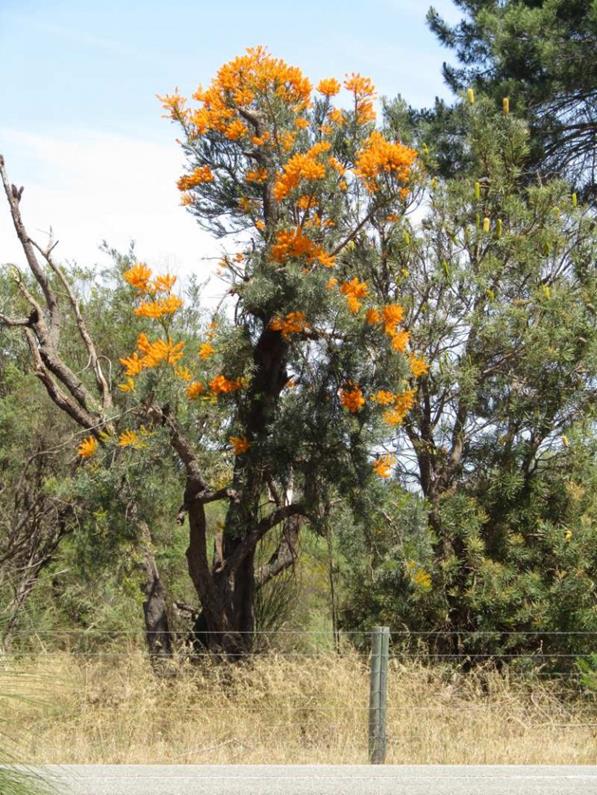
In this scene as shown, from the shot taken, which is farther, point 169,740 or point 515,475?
point 515,475

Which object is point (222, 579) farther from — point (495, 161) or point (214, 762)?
point (495, 161)

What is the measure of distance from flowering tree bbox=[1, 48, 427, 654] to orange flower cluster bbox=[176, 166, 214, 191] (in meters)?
0.02

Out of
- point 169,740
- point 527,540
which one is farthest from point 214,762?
point 527,540

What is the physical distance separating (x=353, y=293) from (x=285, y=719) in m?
3.96

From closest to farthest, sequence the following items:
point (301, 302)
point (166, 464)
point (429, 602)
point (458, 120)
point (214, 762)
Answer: point (214, 762) < point (301, 302) < point (166, 464) < point (429, 602) < point (458, 120)

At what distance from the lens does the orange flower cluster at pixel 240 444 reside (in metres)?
11.5

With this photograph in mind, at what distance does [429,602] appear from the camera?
13.1m

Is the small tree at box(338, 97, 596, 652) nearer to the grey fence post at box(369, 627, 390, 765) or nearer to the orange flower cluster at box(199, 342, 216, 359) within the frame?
the orange flower cluster at box(199, 342, 216, 359)

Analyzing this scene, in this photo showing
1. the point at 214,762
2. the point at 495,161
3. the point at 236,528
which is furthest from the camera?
the point at 495,161

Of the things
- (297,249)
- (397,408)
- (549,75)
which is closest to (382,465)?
(397,408)

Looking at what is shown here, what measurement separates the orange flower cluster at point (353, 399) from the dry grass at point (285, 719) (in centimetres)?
237

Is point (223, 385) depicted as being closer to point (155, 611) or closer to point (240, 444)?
point (240, 444)

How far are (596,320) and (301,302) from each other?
435cm

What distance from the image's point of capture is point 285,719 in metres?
9.87
